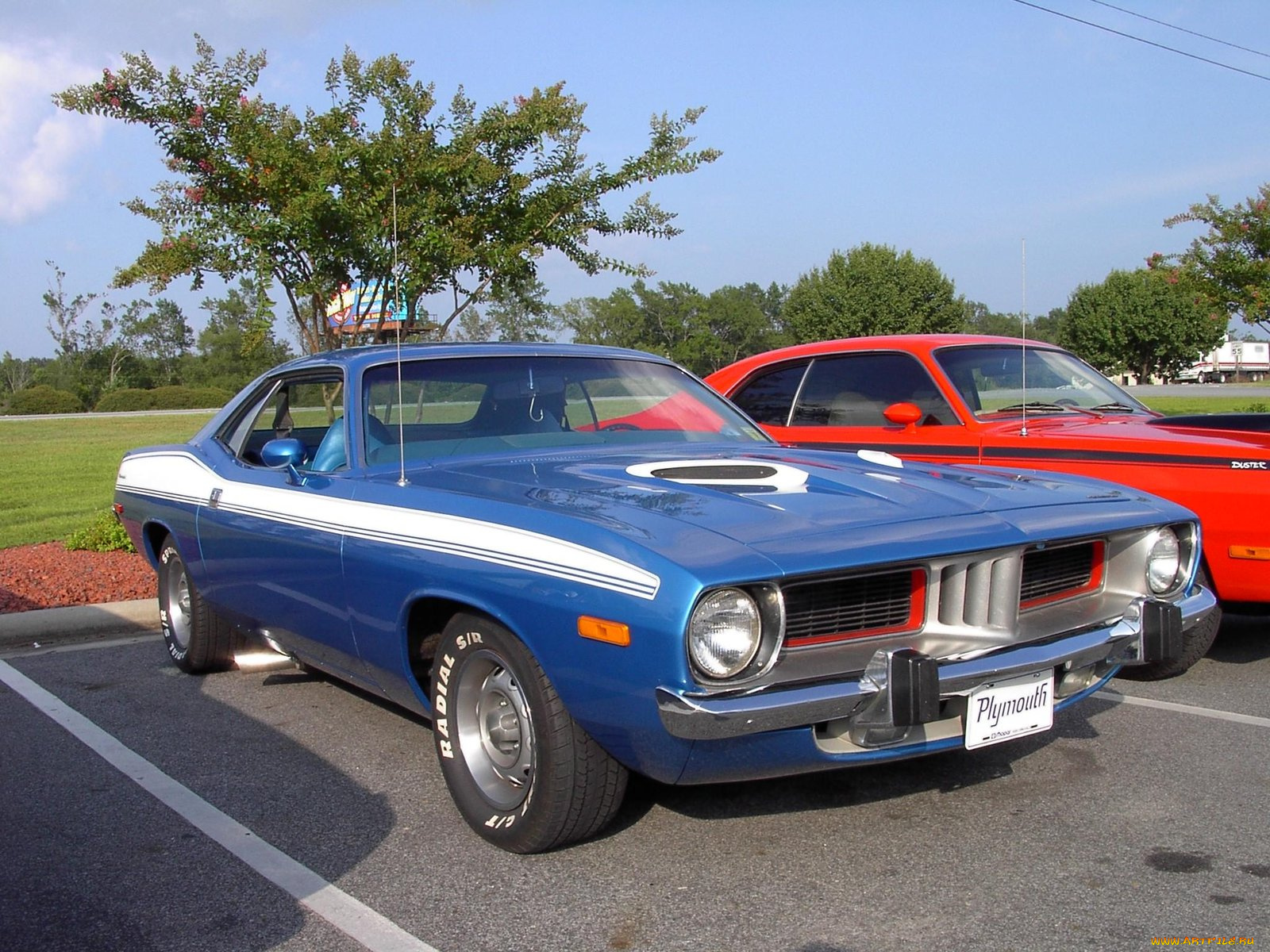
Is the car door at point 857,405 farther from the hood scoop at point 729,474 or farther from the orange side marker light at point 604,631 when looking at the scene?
the orange side marker light at point 604,631

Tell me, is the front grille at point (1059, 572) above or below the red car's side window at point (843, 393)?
below

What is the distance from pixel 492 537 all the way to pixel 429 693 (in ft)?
2.24

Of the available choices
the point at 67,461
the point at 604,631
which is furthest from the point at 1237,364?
the point at 604,631

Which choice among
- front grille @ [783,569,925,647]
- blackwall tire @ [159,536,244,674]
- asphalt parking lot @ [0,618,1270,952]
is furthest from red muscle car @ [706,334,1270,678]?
blackwall tire @ [159,536,244,674]

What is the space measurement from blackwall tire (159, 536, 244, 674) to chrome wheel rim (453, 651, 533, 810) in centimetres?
218

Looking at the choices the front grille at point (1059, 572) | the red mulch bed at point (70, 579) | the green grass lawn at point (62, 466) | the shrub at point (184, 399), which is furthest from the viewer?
the shrub at point (184, 399)

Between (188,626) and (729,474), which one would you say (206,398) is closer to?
(188,626)

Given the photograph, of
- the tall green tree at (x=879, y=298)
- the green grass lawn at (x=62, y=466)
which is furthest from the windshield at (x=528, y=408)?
the tall green tree at (x=879, y=298)

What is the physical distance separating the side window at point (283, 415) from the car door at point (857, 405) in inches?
110

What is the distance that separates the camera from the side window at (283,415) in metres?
5.20

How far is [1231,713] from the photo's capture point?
461 cm

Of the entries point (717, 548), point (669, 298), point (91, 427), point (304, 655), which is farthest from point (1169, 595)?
point (669, 298)

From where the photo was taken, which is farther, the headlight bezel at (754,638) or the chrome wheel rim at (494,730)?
the chrome wheel rim at (494,730)

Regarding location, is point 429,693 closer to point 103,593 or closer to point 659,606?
point 659,606
